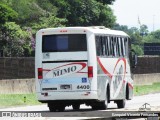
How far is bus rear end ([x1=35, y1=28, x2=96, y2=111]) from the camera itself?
105 feet

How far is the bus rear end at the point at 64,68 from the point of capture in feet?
105

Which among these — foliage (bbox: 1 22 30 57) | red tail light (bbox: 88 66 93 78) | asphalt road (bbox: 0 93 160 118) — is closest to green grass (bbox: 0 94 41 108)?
asphalt road (bbox: 0 93 160 118)

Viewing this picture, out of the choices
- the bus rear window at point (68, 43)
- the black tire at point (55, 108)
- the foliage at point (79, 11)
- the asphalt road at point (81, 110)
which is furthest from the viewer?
the foliage at point (79, 11)

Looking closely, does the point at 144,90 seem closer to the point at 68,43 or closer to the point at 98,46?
the point at 98,46

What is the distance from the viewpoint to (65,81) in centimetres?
3212

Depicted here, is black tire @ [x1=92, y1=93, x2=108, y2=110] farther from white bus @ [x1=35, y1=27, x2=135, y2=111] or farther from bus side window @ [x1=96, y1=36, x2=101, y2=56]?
bus side window @ [x1=96, y1=36, x2=101, y2=56]

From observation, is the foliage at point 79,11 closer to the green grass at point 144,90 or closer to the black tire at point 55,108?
the green grass at point 144,90

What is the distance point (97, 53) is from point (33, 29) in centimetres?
6137

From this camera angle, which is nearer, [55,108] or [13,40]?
[55,108]

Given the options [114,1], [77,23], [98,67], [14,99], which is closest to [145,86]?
[14,99]

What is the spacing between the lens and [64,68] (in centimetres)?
3200

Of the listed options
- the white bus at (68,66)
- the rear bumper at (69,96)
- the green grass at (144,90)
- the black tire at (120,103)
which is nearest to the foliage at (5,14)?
the green grass at (144,90)

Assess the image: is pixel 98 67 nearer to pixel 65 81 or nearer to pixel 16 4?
pixel 65 81

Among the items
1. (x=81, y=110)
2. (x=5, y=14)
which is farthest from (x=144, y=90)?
(x=81, y=110)
